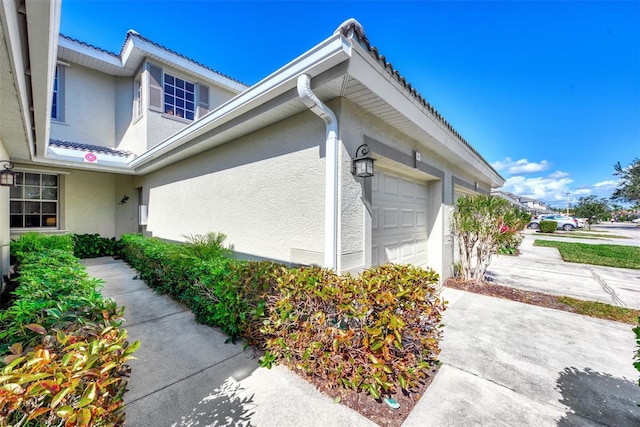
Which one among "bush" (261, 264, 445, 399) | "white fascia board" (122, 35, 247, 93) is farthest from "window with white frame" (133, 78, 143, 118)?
"bush" (261, 264, 445, 399)

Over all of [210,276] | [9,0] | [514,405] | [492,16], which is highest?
[492,16]

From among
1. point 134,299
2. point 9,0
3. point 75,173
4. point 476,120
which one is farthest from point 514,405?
point 75,173

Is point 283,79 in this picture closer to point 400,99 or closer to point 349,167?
point 349,167

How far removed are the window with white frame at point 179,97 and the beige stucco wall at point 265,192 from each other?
3803 millimetres

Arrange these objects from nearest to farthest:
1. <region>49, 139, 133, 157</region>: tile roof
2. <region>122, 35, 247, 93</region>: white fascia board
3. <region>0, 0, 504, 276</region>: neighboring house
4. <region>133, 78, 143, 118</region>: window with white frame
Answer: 1. <region>0, 0, 504, 276</region>: neighboring house
2. <region>49, 139, 133, 157</region>: tile roof
3. <region>122, 35, 247, 93</region>: white fascia board
4. <region>133, 78, 143, 118</region>: window with white frame

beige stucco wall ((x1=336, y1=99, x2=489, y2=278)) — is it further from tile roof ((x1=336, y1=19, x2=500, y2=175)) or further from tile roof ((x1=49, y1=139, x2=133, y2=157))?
tile roof ((x1=49, y1=139, x2=133, y2=157))

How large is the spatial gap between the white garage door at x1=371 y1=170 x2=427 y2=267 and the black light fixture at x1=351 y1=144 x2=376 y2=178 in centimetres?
99

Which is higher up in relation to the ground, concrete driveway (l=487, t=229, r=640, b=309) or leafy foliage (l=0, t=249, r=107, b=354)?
leafy foliage (l=0, t=249, r=107, b=354)

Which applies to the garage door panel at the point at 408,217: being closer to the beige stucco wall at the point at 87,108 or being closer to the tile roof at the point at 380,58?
the tile roof at the point at 380,58

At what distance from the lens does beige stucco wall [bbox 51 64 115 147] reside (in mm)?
9273

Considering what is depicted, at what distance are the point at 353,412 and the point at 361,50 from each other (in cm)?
382

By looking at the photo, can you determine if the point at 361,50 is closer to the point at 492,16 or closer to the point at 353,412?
the point at 353,412

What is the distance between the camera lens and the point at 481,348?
348 centimetres

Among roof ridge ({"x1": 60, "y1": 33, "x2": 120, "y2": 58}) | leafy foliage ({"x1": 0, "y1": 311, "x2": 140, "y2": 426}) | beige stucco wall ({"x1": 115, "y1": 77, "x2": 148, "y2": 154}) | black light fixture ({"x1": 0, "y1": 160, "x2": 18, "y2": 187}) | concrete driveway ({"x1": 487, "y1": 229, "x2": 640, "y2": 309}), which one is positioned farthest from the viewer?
beige stucco wall ({"x1": 115, "y1": 77, "x2": 148, "y2": 154})
